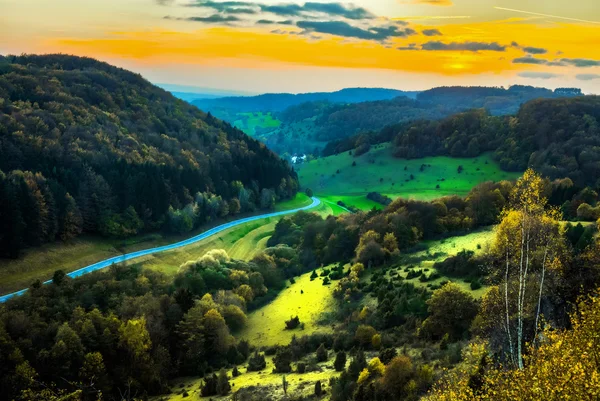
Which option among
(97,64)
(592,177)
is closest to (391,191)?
(592,177)

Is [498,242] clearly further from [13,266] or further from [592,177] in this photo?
[592,177]

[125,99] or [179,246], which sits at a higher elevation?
[125,99]

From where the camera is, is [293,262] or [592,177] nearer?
[293,262]

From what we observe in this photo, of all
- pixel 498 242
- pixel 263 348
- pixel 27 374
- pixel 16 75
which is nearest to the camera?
pixel 498 242

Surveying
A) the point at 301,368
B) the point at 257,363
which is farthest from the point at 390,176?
the point at 301,368

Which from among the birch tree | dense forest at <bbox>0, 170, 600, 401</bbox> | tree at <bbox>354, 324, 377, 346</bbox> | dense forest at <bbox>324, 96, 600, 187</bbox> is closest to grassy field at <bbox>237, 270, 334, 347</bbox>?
dense forest at <bbox>0, 170, 600, 401</bbox>

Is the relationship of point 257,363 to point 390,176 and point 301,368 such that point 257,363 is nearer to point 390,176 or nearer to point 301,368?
point 301,368

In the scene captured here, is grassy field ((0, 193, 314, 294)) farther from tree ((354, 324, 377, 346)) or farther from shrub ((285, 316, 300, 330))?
tree ((354, 324, 377, 346))

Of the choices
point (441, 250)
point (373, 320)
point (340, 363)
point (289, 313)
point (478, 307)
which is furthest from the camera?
point (441, 250)

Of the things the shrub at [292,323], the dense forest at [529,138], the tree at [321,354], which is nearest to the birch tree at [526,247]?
the tree at [321,354]
